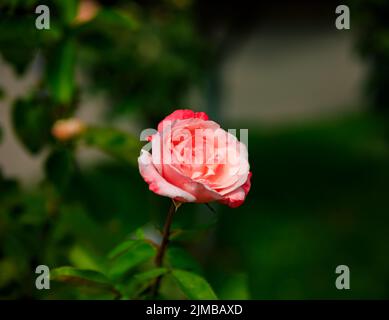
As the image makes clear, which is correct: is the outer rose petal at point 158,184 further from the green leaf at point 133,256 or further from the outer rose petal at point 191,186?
the green leaf at point 133,256

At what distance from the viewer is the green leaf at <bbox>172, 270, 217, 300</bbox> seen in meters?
0.87

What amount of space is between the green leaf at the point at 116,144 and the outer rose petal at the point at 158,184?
23.1 inches

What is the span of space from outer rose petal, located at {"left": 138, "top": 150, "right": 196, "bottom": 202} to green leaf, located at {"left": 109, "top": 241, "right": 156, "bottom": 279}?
219mm

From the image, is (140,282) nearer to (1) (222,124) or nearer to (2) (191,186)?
(2) (191,186)

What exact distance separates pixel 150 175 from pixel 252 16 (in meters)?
2.87

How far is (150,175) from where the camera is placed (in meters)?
0.76

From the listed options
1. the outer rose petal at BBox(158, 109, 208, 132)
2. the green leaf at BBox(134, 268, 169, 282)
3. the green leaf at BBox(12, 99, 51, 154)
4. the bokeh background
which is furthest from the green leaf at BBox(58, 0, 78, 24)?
the green leaf at BBox(134, 268, 169, 282)

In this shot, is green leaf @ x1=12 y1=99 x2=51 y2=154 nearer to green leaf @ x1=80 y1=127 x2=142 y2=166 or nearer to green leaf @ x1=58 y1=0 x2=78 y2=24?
green leaf @ x1=80 y1=127 x2=142 y2=166

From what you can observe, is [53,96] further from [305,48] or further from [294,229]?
[305,48]

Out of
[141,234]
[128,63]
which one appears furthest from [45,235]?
[128,63]

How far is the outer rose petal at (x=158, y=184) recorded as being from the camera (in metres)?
0.74

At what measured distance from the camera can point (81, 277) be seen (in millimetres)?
886

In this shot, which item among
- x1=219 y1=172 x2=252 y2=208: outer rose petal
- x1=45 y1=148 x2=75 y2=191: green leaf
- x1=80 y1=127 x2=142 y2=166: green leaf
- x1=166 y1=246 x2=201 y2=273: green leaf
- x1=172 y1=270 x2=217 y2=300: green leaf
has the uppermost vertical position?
x1=80 y1=127 x2=142 y2=166: green leaf

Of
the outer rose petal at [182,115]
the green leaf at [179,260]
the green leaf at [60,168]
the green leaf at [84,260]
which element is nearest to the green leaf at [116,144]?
the green leaf at [60,168]
